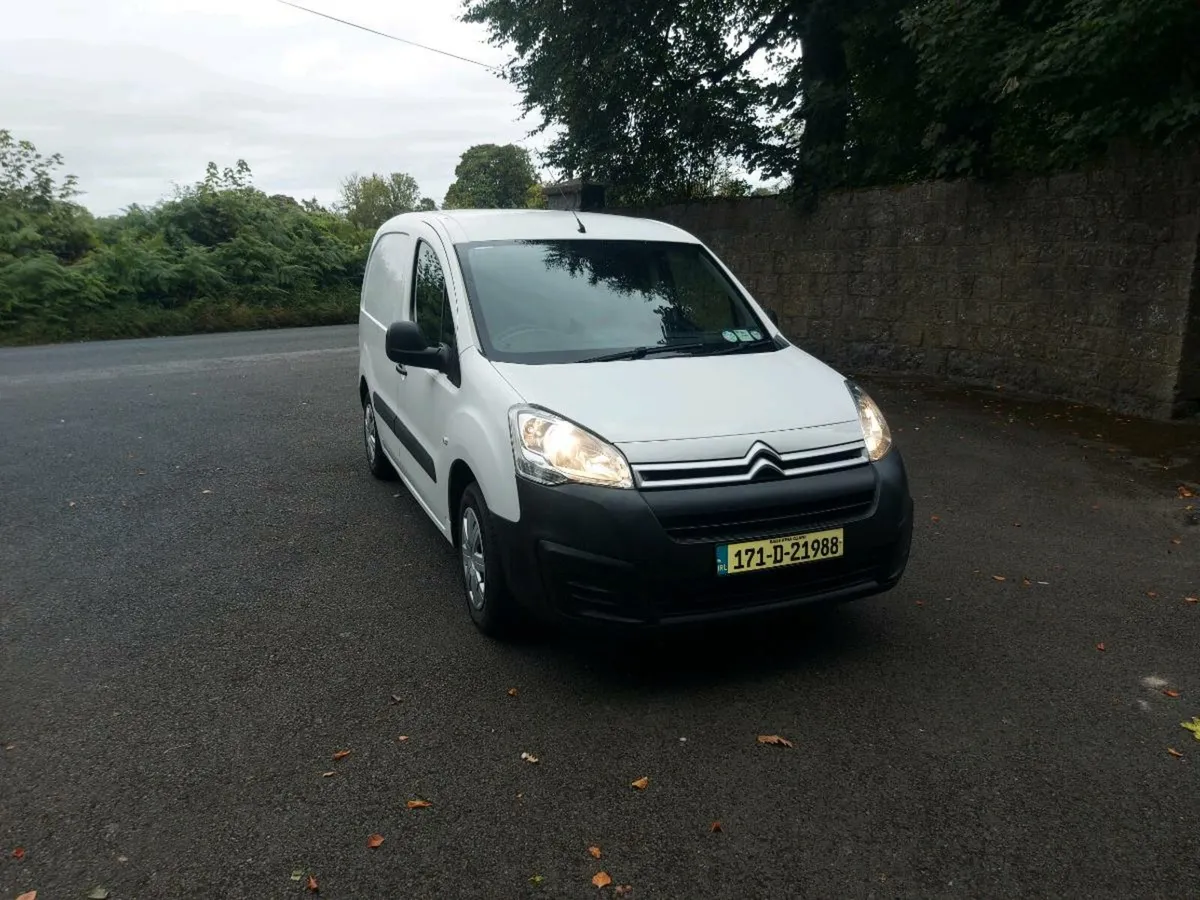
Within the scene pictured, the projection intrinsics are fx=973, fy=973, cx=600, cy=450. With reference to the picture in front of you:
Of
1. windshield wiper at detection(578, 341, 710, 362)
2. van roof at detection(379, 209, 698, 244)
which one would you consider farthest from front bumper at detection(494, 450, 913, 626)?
van roof at detection(379, 209, 698, 244)

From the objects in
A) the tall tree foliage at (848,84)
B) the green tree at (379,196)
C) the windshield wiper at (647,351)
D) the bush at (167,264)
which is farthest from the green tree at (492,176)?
the windshield wiper at (647,351)

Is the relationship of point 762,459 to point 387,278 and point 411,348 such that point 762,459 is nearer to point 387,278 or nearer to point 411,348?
point 411,348

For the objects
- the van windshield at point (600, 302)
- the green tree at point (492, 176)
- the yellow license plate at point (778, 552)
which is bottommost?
the yellow license plate at point (778, 552)

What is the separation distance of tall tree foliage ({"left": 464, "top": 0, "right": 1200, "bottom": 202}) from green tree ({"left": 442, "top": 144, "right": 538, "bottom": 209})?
6044cm

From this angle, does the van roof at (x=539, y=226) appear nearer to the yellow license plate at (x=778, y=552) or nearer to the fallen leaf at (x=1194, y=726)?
the yellow license plate at (x=778, y=552)

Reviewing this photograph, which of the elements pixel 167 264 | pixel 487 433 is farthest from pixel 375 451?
pixel 167 264

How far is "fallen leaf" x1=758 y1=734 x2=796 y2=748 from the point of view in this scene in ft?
11.2

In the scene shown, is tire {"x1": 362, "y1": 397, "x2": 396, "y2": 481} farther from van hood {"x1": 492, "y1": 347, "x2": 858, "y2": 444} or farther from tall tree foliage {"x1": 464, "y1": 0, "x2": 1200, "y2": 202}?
tall tree foliage {"x1": 464, "y1": 0, "x2": 1200, "y2": 202}

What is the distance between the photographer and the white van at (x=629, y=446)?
3605 mm

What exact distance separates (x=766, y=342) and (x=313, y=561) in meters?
2.77

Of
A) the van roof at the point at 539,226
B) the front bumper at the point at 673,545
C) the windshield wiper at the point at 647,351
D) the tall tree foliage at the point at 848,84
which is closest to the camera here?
the front bumper at the point at 673,545

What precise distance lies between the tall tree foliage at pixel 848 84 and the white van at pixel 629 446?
4795 millimetres

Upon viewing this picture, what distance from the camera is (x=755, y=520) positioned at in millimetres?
3637

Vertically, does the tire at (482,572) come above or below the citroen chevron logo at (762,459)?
below
